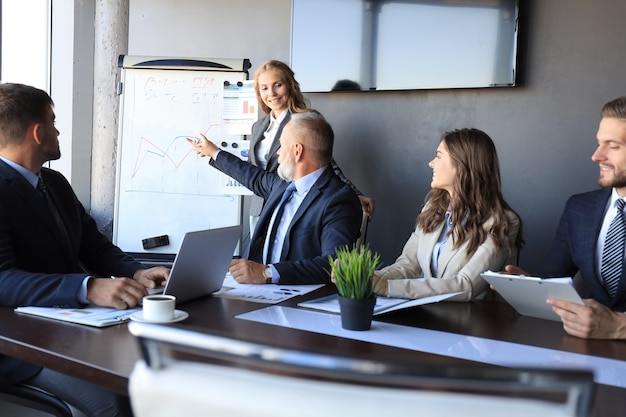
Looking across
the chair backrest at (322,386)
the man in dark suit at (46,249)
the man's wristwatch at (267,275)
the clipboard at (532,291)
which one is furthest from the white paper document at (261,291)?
the chair backrest at (322,386)

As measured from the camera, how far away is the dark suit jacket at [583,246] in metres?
2.10

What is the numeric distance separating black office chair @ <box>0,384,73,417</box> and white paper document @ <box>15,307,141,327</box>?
7.9 inches

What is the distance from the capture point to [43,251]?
1.97 metres

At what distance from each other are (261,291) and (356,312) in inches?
22.4

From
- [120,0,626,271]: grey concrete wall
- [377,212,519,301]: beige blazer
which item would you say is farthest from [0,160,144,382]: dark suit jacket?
[120,0,626,271]: grey concrete wall

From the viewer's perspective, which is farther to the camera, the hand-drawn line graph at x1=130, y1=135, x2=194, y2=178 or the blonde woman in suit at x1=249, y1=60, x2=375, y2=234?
the hand-drawn line graph at x1=130, y1=135, x2=194, y2=178

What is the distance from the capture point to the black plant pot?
63.1 inches

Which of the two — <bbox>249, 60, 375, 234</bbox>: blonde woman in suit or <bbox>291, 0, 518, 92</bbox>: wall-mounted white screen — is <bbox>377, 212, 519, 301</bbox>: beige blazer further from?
<bbox>291, 0, 518, 92</bbox>: wall-mounted white screen

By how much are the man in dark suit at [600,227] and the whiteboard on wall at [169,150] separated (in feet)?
7.67

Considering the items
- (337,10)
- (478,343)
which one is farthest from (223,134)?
(478,343)

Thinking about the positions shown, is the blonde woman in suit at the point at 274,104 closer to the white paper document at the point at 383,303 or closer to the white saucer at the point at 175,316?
the white paper document at the point at 383,303

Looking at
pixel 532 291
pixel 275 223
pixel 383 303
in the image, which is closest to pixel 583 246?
pixel 532 291

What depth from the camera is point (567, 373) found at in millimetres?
609

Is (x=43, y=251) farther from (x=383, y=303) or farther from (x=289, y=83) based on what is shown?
(x=289, y=83)
